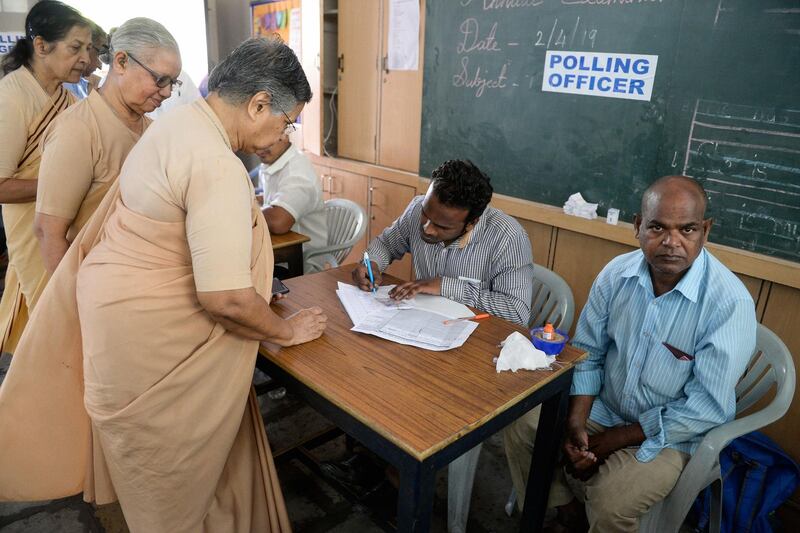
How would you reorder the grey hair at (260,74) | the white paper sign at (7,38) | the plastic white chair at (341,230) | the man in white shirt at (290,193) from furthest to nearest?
the white paper sign at (7,38)
the plastic white chair at (341,230)
the man in white shirt at (290,193)
the grey hair at (260,74)

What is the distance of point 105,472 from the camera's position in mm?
1530

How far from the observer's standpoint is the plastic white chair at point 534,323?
1.77m

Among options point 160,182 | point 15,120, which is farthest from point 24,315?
point 160,182

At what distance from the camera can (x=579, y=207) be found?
8.82ft

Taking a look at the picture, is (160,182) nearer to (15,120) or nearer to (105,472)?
(105,472)

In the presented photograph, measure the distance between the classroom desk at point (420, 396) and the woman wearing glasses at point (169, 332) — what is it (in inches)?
5.1

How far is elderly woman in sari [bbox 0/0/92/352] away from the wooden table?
3.01 ft

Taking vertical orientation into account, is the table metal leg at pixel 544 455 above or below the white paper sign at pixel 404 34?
below

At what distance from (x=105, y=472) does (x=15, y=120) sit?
131cm

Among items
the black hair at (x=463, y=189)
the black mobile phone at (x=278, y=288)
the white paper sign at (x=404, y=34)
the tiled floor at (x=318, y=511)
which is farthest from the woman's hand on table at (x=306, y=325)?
the white paper sign at (x=404, y=34)

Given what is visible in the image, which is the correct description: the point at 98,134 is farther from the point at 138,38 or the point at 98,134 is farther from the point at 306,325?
the point at 306,325

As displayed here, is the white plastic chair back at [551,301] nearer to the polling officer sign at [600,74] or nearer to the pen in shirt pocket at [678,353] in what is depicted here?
the pen in shirt pocket at [678,353]

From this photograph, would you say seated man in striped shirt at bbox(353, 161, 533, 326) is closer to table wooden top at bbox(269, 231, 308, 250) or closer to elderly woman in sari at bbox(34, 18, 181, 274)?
table wooden top at bbox(269, 231, 308, 250)

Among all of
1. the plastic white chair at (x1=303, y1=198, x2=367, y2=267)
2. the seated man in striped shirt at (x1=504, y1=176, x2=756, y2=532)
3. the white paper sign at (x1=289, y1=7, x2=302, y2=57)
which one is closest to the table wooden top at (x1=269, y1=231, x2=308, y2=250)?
the plastic white chair at (x1=303, y1=198, x2=367, y2=267)
